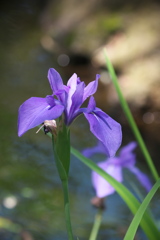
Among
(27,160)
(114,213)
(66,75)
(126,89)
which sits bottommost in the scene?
(114,213)

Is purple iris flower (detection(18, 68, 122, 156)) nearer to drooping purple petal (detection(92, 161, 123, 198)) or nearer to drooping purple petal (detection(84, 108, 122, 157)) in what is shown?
drooping purple petal (detection(84, 108, 122, 157))

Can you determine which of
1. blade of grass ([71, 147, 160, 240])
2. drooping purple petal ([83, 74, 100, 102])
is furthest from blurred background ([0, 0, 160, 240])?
drooping purple petal ([83, 74, 100, 102])

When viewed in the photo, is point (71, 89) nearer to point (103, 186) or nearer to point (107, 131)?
point (107, 131)

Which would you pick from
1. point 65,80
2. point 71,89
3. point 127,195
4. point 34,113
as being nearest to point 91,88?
point 71,89

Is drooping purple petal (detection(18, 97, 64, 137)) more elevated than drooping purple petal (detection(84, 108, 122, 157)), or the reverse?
drooping purple petal (detection(18, 97, 64, 137))

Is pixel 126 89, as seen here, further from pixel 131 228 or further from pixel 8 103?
pixel 131 228

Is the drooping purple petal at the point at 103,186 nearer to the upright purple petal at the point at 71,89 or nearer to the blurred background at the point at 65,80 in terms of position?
the blurred background at the point at 65,80

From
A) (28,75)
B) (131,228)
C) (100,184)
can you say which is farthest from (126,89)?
(131,228)
